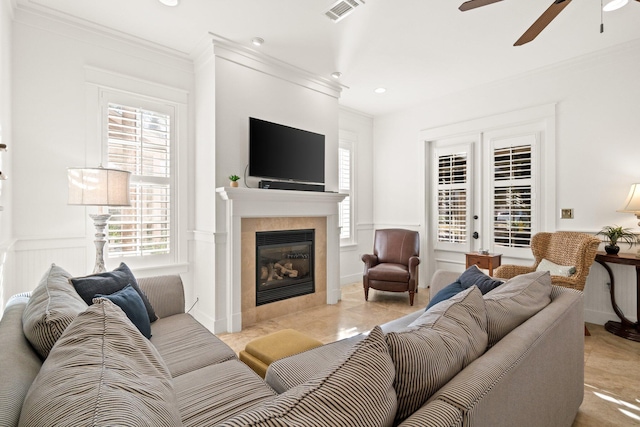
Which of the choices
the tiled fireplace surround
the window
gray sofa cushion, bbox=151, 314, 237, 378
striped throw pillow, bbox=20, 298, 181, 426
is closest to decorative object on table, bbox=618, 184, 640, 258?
the tiled fireplace surround

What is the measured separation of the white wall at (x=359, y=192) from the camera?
5.36m

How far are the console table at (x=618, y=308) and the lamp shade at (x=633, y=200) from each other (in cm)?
45

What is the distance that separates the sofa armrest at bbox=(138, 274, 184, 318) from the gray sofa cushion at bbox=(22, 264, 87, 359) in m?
0.84

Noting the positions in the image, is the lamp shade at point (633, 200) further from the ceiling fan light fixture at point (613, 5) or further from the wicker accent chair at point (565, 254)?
the ceiling fan light fixture at point (613, 5)

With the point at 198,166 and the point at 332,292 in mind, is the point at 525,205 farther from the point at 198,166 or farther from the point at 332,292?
the point at 198,166

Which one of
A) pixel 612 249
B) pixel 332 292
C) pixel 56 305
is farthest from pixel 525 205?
pixel 56 305

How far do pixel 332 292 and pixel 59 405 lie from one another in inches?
147

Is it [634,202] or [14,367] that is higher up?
[634,202]

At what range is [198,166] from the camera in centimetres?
356

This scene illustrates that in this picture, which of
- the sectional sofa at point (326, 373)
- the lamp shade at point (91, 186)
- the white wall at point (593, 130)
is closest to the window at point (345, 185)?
the white wall at point (593, 130)

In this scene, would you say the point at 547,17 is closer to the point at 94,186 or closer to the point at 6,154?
the point at 94,186

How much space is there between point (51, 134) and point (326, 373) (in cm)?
331

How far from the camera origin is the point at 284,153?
3.77 meters

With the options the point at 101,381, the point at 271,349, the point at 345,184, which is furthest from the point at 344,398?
the point at 345,184
